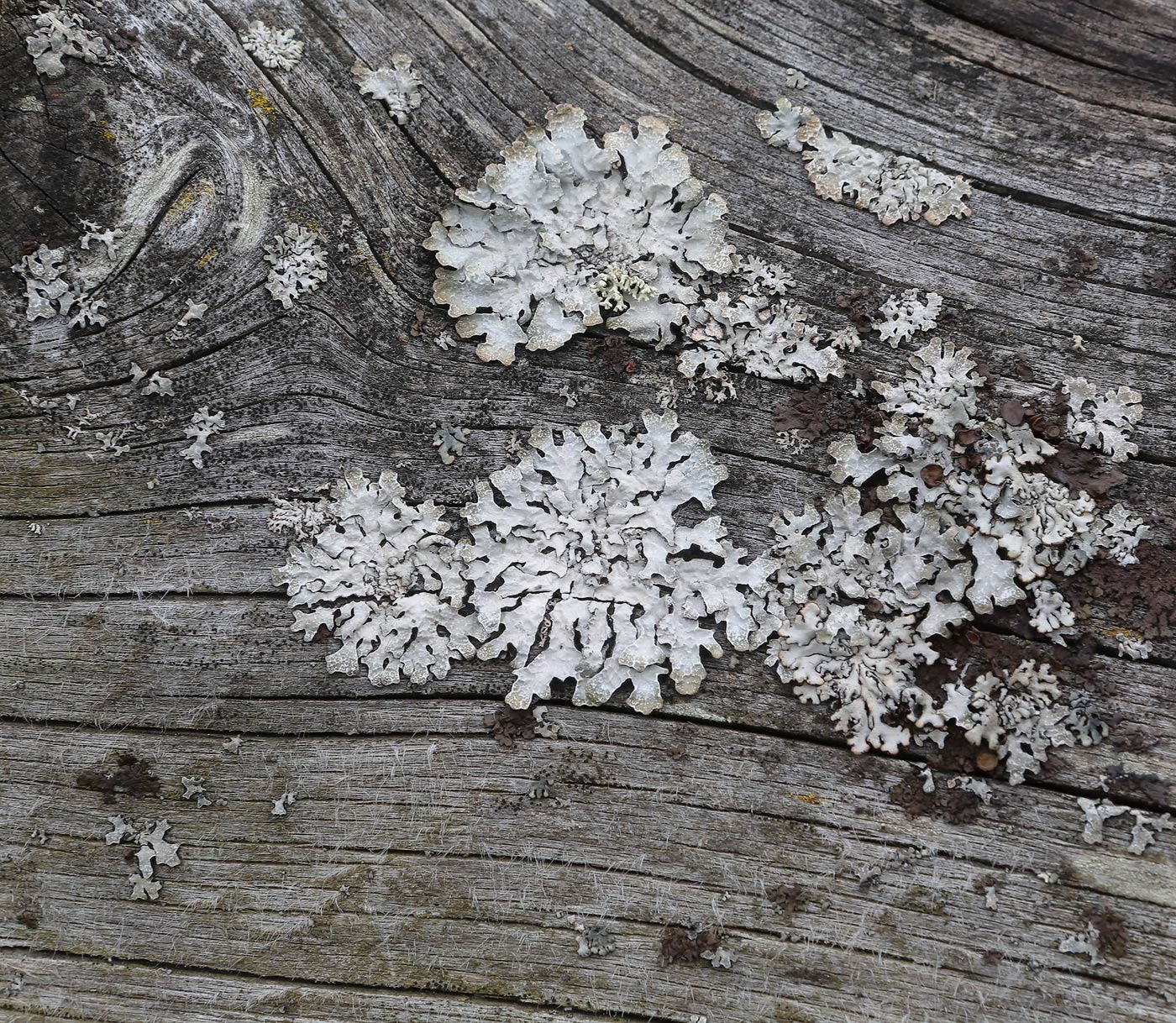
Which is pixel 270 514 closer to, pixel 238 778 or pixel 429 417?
pixel 429 417

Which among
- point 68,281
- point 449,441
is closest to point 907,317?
point 449,441

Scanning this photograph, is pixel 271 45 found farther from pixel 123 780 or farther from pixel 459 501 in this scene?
pixel 123 780

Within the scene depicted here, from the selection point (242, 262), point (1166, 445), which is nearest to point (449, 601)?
point (242, 262)

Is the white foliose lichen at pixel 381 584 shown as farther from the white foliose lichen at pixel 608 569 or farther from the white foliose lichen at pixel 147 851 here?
the white foliose lichen at pixel 147 851

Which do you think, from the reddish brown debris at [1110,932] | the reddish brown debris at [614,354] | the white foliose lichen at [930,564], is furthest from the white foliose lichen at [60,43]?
the reddish brown debris at [1110,932]

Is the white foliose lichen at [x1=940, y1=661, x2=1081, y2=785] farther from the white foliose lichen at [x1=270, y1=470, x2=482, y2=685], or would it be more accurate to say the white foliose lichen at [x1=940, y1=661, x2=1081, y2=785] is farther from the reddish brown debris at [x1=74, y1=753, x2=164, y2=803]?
the reddish brown debris at [x1=74, y1=753, x2=164, y2=803]
